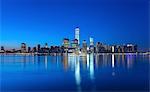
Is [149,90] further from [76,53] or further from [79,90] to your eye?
[76,53]

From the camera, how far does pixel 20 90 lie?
25141mm

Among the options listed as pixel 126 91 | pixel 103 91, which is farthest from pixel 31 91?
pixel 126 91

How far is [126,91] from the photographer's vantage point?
23.9 m

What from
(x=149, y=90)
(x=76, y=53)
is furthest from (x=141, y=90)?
(x=76, y=53)

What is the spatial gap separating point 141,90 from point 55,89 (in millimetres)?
6478

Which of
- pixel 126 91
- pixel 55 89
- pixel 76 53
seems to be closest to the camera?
pixel 126 91

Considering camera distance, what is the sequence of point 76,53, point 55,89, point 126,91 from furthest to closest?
point 76,53
point 55,89
point 126,91

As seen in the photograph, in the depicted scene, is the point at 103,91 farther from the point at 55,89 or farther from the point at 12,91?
the point at 12,91

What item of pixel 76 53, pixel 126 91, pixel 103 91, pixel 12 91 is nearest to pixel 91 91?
pixel 103 91

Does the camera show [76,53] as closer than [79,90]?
No

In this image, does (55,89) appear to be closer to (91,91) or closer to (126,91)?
(91,91)

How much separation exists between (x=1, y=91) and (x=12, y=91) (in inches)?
33.5

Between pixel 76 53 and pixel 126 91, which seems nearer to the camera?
pixel 126 91

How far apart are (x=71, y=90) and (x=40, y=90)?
7.61 ft
